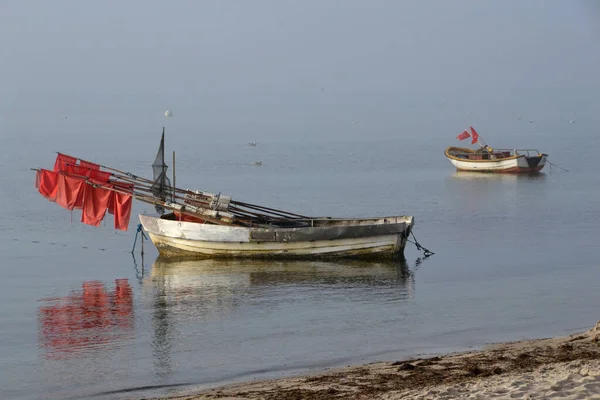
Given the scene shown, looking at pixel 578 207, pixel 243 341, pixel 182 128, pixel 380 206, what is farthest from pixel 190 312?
pixel 182 128

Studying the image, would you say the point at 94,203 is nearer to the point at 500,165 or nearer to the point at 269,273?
the point at 269,273

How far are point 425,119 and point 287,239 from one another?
131 metres

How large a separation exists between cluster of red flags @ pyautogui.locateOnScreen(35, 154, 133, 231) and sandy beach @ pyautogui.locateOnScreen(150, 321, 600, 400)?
1526cm

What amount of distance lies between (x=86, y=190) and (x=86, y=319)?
8419mm

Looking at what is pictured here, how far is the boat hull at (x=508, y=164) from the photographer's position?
2331 inches

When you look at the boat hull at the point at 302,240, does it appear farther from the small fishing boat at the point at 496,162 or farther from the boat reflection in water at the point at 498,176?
the small fishing boat at the point at 496,162

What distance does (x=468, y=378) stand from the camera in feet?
45.8

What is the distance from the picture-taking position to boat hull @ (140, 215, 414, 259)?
28844 mm

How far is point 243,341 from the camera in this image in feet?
65.7

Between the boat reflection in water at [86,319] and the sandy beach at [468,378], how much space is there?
4.95 meters

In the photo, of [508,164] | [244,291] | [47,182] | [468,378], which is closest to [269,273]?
[244,291]

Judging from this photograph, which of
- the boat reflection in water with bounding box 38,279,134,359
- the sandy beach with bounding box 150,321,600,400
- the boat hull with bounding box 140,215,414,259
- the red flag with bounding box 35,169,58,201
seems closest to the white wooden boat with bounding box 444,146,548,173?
the boat hull with bounding box 140,215,414,259

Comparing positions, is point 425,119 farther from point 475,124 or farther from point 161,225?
point 161,225

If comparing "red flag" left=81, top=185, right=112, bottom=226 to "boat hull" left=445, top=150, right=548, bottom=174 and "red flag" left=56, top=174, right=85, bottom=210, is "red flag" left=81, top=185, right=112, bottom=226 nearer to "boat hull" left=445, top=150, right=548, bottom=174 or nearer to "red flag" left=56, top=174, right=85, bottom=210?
"red flag" left=56, top=174, right=85, bottom=210
